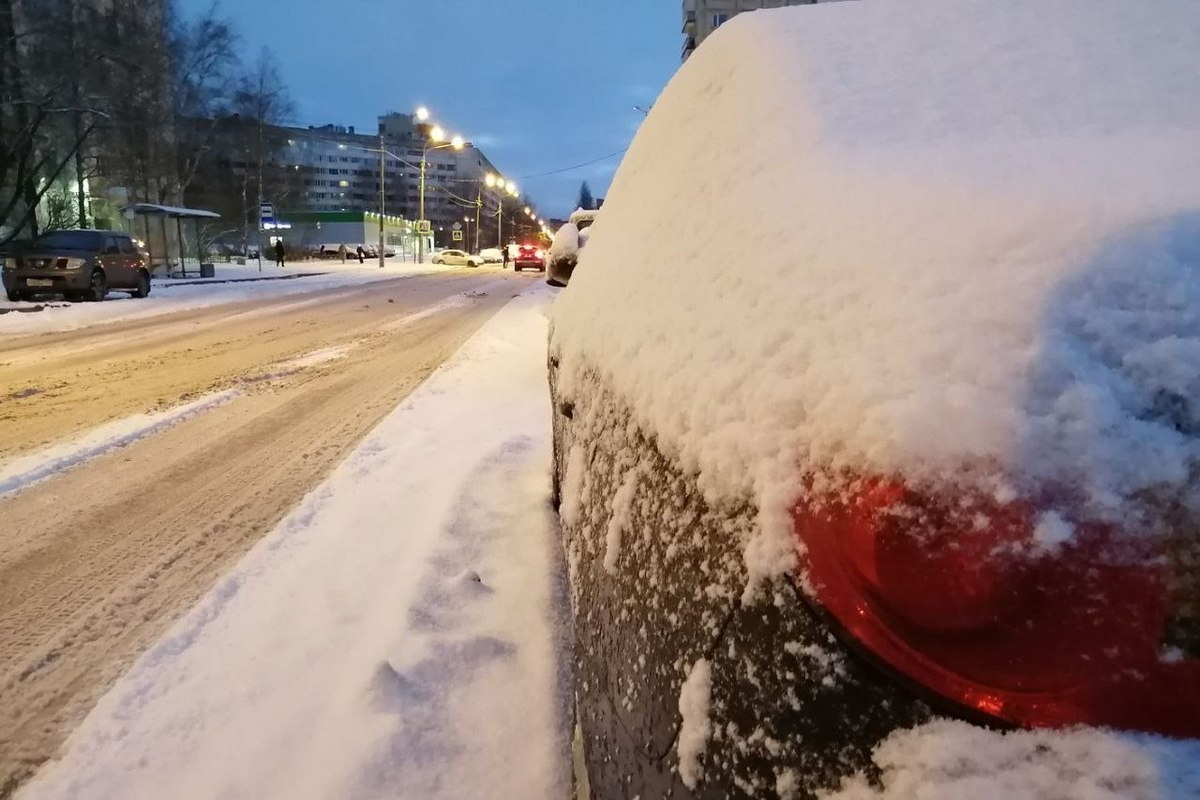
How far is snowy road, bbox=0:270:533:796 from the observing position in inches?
109

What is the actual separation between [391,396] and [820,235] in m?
6.38

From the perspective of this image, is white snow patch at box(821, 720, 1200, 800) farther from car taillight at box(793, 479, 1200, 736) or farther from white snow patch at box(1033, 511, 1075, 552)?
white snow patch at box(1033, 511, 1075, 552)

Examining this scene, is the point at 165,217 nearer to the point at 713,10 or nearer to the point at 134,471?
the point at 134,471

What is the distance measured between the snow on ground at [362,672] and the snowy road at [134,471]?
7.7 inches

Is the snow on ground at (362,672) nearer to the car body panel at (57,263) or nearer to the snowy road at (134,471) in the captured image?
the snowy road at (134,471)

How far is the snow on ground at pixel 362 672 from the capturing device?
6.97ft

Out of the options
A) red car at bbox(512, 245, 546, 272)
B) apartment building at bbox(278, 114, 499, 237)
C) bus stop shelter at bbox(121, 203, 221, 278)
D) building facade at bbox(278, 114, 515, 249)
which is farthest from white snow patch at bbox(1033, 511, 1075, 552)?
apartment building at bbox(278, 114, 499, 237)

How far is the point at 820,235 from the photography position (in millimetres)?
1186

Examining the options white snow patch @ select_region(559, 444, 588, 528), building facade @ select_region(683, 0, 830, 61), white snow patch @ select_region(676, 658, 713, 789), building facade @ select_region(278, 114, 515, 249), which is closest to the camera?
white snow patch @ select_region(676, 658, 713, 789)

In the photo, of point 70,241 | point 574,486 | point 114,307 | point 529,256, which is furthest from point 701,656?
point 529,256

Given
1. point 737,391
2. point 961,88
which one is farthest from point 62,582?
point 961,88

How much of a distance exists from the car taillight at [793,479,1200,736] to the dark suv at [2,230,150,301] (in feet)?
64.7

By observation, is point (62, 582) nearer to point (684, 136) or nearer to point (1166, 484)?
point (684, 136)

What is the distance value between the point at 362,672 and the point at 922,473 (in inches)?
84.8
